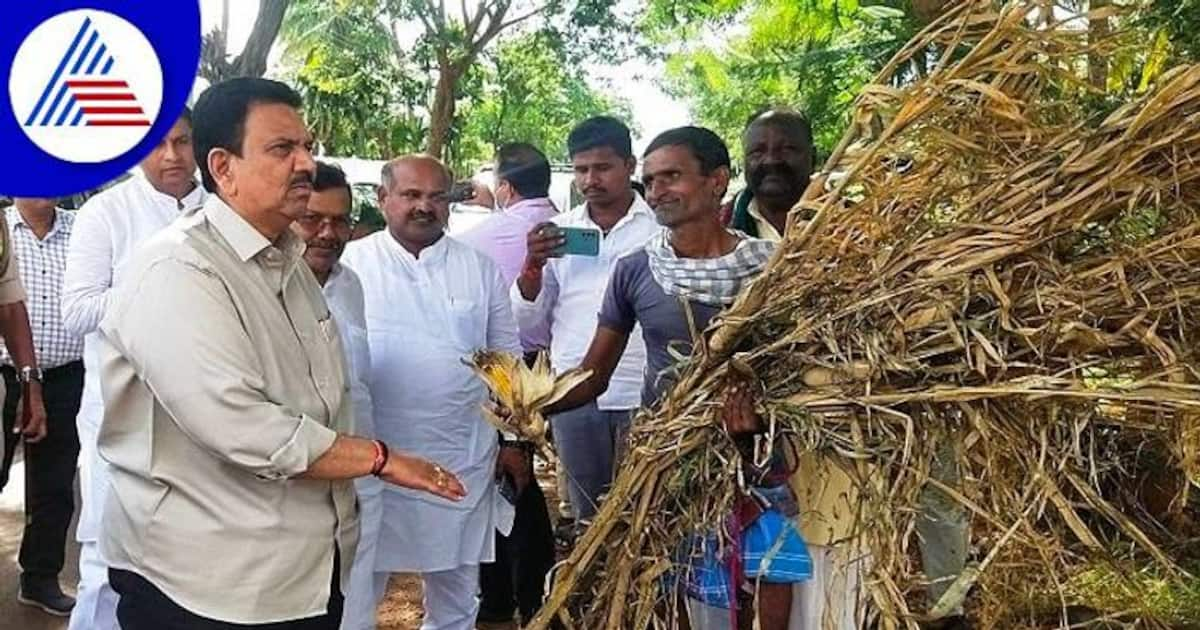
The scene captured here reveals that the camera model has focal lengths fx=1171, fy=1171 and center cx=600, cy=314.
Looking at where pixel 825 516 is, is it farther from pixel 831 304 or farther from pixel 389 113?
pixel 389 113

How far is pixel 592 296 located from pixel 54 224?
2.03 metres

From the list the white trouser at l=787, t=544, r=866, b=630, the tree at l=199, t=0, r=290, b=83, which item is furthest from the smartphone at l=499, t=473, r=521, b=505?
the tree at l=199, t=0, r=290, b=83

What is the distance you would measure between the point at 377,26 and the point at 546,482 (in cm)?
1559

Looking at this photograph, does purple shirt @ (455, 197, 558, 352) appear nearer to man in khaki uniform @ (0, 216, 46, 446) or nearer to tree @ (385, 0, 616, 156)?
man in khaki uniform @ (0, 216, 46, 446)

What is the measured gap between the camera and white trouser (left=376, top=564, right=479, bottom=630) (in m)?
3.56

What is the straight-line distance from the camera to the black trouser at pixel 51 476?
418 cm

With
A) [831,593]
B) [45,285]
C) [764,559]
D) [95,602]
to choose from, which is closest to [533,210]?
[45,285]

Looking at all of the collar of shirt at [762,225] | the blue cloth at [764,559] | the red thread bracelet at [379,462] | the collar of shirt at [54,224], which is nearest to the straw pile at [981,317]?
the blue cloth at [764,559]

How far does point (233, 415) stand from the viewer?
6.38 feet

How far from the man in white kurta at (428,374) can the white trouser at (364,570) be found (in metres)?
0.12

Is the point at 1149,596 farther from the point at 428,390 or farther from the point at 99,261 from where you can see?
the point at 99,261

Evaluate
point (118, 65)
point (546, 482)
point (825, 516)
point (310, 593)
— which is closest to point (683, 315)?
point (825, 516)

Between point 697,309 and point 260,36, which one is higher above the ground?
point 260,36

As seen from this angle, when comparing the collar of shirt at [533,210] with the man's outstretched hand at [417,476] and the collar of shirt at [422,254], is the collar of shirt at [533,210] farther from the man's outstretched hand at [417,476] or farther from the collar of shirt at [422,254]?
the man's outstretched hand at [417,476]
